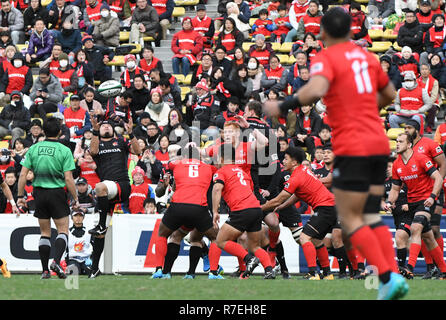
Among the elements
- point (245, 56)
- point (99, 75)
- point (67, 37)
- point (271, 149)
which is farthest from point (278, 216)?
point (67, 37)

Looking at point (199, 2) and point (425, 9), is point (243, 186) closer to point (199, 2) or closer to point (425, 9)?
point (425, 9)

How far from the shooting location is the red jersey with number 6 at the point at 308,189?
1327cm

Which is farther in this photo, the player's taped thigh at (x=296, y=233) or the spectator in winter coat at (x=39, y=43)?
the spectator in winter coat at (x=39, y=43)

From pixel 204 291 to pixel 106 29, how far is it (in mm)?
15012

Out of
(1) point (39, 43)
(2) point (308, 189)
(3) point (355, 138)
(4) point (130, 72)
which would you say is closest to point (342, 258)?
(2) point (308, 189)

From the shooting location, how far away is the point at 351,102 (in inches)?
293

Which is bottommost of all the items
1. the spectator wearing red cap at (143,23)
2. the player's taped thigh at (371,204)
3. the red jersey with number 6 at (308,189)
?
Result: the red jersey with number 6 at (308,189)

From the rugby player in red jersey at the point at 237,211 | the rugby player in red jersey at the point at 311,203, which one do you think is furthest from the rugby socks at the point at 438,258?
the rugby player in red jersey at the point at 237,211

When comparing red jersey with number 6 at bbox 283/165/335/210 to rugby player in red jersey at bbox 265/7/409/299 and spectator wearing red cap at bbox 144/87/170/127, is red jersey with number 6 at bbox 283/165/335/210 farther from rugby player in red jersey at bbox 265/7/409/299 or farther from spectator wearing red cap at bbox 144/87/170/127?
spectator wearing red cap at bbox 144/87/170/127

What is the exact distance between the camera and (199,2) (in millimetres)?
25312

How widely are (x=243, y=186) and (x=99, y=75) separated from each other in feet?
34.7

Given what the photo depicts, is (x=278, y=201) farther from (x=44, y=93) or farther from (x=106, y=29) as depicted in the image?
(x=106, y=29)

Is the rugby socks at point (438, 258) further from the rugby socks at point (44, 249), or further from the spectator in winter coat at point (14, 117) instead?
the spectator in winter coat at point (14, 117)

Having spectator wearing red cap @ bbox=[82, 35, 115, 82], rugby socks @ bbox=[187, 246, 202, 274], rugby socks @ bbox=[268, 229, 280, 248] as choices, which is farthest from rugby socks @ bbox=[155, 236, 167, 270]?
spectator wearing red cap @ bbox=[82, 35, 115, 82]
